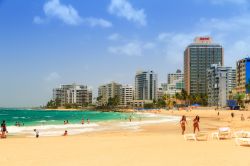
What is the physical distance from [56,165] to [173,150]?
564 cm

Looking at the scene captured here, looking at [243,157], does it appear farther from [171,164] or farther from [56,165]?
[56,165]

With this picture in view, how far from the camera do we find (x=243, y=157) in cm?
1306

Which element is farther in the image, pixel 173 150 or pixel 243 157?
pixel 173 150

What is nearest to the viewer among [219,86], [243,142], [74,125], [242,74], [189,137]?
[243,142]

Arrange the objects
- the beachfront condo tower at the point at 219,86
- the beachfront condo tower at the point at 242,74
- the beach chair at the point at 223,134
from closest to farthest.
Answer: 1. the beach chair at the point at 223,134
2. the beachfront condo tower at the point at 242,74
3. the beachfront condo tower at the point at 219,86

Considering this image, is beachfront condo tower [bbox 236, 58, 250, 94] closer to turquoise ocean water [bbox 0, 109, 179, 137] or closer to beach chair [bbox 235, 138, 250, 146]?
turquoise ocean water [bbox 0, 109, 179, 137]

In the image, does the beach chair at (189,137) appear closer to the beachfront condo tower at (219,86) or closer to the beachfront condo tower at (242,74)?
the beachfront condo tower at (242,74)

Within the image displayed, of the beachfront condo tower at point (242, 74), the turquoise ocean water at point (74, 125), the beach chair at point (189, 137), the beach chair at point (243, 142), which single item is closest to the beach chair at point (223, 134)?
the beach chair at point (189, 137)

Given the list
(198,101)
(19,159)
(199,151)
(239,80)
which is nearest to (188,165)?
(199,151)

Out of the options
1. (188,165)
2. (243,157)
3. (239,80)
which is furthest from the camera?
(239,80)

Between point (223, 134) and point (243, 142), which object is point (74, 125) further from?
point (243, 142)

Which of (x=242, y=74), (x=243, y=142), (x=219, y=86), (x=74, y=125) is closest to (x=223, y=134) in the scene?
(x=243, y=142)

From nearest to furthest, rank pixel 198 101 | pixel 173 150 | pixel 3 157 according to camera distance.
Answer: pixel 3 157 → pixel 173 150 → pixel 198 101

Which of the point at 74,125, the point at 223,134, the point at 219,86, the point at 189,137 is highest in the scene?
the point at 219,86
